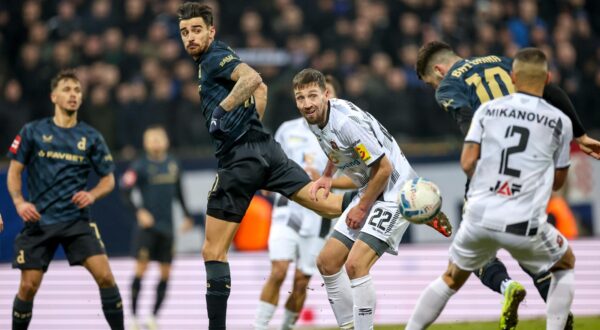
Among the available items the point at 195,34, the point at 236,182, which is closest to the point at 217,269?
the point at 236,182

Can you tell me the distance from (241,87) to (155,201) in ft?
21.1

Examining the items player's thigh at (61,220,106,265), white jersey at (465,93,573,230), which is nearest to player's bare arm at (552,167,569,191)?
white jersey at (465,93,573,230)

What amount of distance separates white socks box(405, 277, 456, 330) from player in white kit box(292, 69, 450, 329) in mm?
578

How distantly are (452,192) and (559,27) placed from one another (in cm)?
468

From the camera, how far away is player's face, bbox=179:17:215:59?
821 centimetres

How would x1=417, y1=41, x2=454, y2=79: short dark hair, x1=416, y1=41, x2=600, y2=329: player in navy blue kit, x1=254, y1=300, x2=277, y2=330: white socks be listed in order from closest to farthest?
x1=416, y1=41, x2=600, y2=329: player in navy blue kit < x1=417, y1=41, x2=454, y2=79: short dark hair < x1=254, y1=300, x2=277, y2=330: white socks

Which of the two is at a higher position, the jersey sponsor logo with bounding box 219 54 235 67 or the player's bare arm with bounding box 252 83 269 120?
the jersey sponsor logo with bounding box 219 54 235 67

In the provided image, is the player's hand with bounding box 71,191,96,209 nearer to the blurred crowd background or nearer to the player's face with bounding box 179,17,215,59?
the player's face with bounding box 179,17,215,59

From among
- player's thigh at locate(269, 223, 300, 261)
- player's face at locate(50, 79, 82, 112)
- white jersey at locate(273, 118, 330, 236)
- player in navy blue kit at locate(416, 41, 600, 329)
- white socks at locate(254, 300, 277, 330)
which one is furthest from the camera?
white jersey at locate(273, 118, 330, 236)

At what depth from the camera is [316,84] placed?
25.7 feet

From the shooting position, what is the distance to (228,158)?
820 cm

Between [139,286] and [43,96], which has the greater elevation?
[43,96]

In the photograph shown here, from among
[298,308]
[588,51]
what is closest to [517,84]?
[298,308]

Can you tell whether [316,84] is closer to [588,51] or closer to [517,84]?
[517,84]
